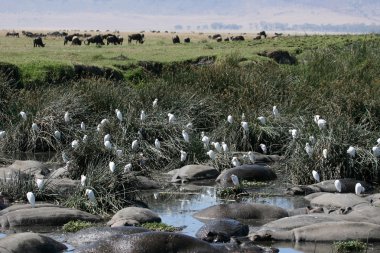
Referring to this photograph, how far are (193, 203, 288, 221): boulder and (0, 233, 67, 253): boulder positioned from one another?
3.65 meters

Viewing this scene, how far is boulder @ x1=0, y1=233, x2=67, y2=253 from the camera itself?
13414mm

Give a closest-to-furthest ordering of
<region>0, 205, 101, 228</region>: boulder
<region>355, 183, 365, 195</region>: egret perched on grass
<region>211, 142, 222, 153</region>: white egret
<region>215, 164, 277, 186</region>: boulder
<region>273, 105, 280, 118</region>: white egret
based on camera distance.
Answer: <region>0, 205, 101, 228</region>: boulder
<region>355, 183, 365, 195</region>: egret perched on grass
<region>215, 164, 277, 186</region>: boulder
<region>211, 142, 222, 153</region>: white egret
<region>273, 105, 280, 118</region>: white egret

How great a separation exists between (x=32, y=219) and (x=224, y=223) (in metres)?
3.35

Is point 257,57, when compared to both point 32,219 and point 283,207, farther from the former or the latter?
point 32,219

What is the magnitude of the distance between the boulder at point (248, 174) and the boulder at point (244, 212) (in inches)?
143

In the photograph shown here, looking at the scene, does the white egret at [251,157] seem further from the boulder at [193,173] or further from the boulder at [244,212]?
the boulder at [244,212]

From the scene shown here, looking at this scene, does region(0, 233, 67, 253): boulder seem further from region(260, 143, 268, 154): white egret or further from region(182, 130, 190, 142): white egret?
region(260, 143, 268, 154): white egret

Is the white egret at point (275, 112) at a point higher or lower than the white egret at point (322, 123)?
lower

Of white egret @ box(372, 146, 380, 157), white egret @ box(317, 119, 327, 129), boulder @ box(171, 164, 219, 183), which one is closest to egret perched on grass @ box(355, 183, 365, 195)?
white egret @ box(372, 146, 380, 157)

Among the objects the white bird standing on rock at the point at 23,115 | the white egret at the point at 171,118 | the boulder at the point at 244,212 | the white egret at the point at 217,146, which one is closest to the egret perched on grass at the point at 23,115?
the white bird standing on rock at the point at 23,115

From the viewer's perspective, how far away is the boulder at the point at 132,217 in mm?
15758

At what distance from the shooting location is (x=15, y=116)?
26.2m

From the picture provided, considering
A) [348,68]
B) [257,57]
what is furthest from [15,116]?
[257,57]

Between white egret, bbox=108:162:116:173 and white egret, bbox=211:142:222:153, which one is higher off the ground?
white egret, bbox=108:162:116:173
